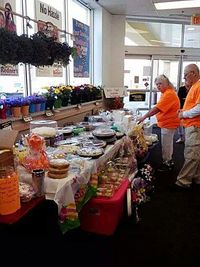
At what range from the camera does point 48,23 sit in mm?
3352

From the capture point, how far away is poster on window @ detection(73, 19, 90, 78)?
15.6ft

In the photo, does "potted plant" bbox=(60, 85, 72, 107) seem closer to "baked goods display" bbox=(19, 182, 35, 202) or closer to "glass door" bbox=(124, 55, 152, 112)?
"baked goods display" bbox=(19, 182, 35, 202)

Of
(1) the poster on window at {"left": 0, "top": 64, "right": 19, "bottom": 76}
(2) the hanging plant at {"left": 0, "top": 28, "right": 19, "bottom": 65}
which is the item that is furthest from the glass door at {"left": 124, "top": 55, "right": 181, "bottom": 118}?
(2) the hanging plant at {"left": 0, "top": 28, "right": 19, "bottom": 65}

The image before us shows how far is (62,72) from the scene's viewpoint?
4.43 metres

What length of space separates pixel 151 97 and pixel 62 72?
365cm

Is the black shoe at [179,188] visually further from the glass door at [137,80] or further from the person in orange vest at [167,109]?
the glass door at [137,80]

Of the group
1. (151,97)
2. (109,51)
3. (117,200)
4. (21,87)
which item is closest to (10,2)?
(21,87)

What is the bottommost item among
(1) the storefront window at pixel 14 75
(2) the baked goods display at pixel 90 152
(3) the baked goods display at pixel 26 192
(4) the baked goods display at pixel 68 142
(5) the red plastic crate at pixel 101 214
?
(5) the red plastic crate at pixel 101 214

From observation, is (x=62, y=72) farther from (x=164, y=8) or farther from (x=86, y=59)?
(x=164, y=8)

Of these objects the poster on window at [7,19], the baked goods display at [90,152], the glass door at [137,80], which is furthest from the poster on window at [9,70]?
the glass door at [137,80]

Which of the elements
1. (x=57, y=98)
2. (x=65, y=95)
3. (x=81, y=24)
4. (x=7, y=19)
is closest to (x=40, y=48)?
(x=7, y=19)

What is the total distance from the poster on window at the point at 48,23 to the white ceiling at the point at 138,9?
4.93ft

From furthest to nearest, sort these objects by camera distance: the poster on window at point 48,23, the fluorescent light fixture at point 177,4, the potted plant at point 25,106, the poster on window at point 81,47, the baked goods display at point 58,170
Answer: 1. the fluorescent light fixture at point 177,4
2. the poster on window at point 81,47
3. the poster on window at point 48,23
4. the potted plant at point 25,106
5. the baked goods display at point 58,170

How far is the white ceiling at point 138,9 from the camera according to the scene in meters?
5.16
